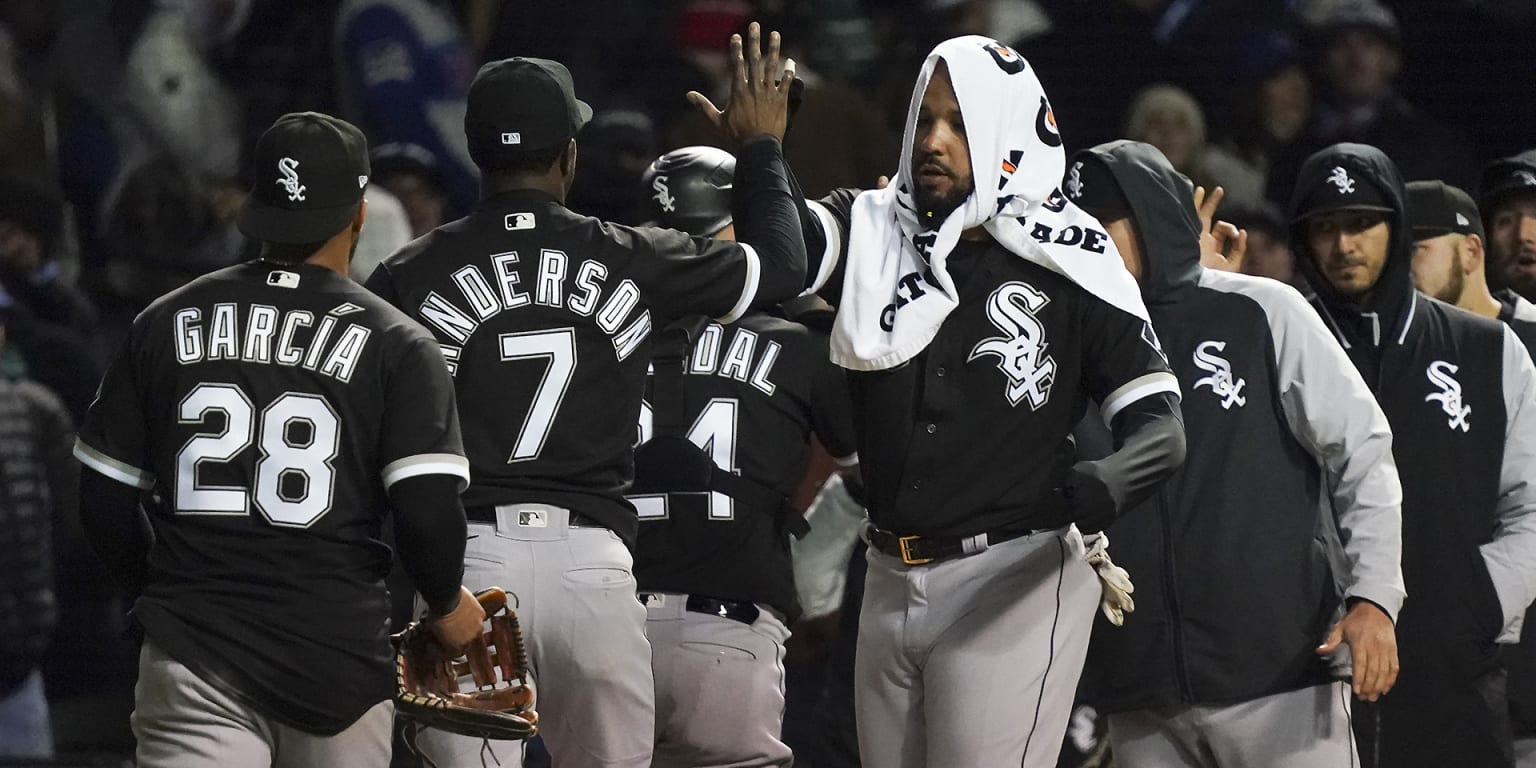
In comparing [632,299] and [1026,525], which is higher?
[632,299]

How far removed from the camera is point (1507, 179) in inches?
224

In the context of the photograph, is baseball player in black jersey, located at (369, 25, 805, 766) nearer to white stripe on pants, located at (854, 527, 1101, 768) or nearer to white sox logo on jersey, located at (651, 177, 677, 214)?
white stripe on pants, located at (854, 527, 1101, 768)

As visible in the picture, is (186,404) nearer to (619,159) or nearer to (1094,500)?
(1094,500)

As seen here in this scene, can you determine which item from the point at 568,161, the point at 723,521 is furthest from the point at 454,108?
the point at 568,161

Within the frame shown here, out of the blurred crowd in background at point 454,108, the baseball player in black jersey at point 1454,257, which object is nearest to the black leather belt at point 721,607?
the baseball player in black jersey at point 1454,257

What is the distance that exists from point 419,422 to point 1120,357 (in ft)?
4.02

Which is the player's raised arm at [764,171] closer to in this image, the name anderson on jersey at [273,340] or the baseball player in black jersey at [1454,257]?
the name anderson on jersey at [273,340]

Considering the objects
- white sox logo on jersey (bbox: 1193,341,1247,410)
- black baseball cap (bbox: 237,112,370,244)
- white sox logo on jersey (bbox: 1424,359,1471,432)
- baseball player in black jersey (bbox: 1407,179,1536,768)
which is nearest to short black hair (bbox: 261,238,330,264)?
black baseball cap (bbox: 237,112,370,244)

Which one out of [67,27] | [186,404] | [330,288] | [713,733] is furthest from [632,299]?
[67,27]

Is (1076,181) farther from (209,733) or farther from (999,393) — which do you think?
(209,733)

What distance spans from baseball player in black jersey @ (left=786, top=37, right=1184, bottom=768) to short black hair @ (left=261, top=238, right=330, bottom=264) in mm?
948

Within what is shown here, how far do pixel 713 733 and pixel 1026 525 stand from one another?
1.22m

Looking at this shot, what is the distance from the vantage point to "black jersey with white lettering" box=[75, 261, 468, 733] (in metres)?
3.35

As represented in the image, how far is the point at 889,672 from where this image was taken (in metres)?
3.55
